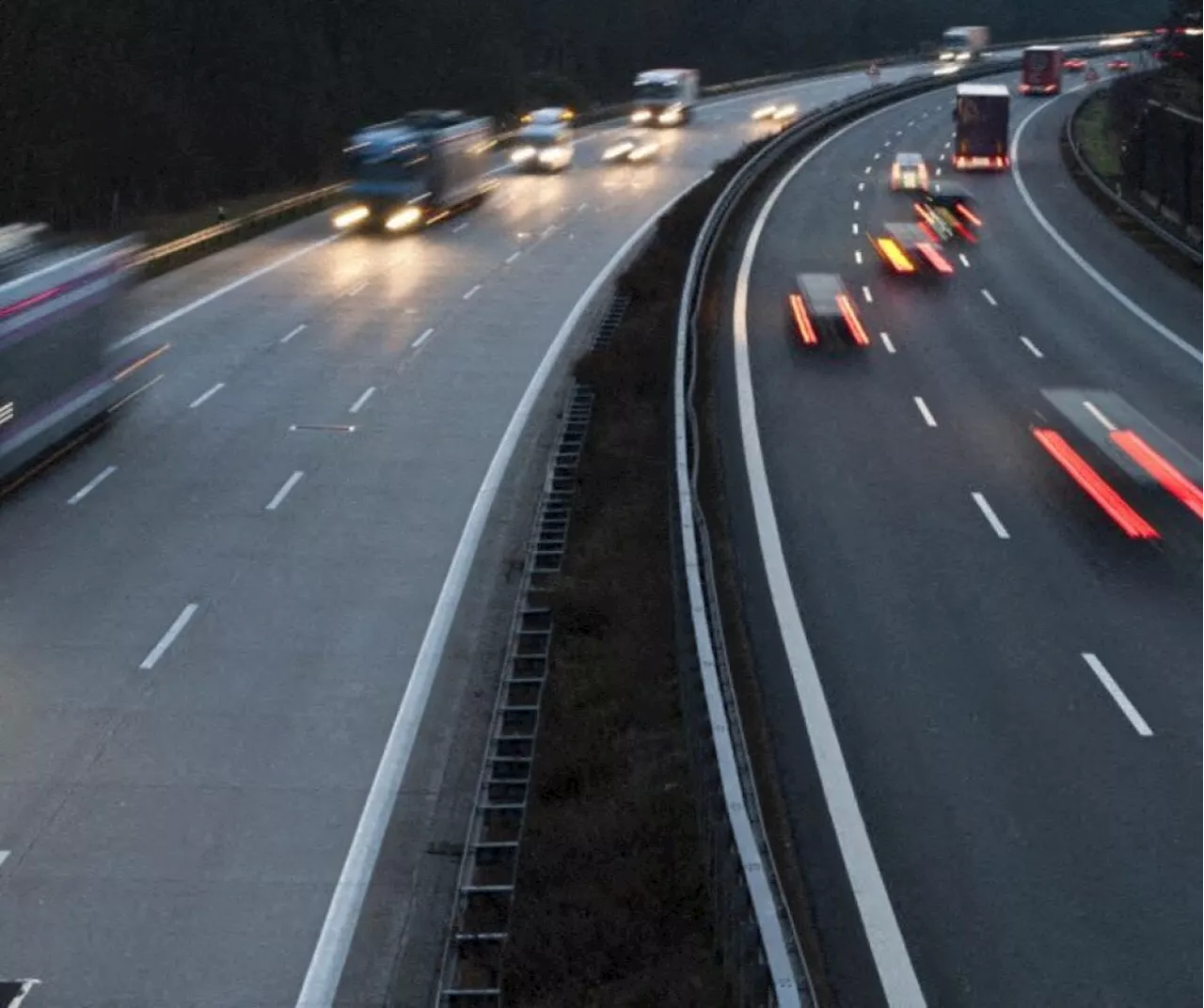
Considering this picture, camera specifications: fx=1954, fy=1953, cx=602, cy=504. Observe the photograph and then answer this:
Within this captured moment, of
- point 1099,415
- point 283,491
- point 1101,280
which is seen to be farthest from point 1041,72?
point 283,491

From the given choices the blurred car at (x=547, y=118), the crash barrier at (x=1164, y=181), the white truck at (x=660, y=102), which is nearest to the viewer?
the crash barrier at (x=1164, y=181)

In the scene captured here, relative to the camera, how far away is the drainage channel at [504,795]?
506 inches

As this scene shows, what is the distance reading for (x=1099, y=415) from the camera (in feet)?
95.7

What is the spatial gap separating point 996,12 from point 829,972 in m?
182

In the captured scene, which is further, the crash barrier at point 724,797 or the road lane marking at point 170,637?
the road lane marking at point 170,637

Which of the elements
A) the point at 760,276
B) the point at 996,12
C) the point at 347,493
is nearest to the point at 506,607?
the point at 347,493

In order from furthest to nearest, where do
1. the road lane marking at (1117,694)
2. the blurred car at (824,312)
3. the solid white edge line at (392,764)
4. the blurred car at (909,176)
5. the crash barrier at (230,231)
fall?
the blurred car at (909,176)
the crash barrier at (230,231)
the blurred car at (824,312)
the road lane marking at (1117,694)
the solid white edge line at (392,764)

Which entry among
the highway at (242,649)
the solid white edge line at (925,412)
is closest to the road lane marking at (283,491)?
the highway at (242,649)

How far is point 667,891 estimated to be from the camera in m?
13.4

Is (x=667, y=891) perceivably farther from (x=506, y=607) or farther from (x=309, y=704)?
(x=506, y=607)

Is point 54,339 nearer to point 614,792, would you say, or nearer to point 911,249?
point 614,792

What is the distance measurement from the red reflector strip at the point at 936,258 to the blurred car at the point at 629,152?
1008 inches

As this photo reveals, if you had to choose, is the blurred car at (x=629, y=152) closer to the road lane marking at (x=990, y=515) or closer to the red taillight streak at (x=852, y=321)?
the red taillight streak at (x=852, y=321)

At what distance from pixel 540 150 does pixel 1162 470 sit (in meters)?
47.5
